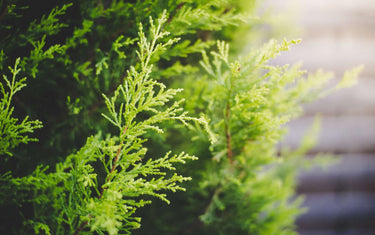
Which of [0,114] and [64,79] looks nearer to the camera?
[0,114]

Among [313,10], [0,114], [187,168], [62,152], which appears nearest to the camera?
[0,114]

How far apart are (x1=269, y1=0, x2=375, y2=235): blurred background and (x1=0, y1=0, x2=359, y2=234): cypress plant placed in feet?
12.2

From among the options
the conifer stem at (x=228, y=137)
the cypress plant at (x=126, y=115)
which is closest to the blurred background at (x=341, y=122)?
the cypress plant at (x=126, y=115)

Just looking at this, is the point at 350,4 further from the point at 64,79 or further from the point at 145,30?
the point at 64,79

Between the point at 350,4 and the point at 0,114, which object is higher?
the point at 350,4

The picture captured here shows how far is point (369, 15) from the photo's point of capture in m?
5.16

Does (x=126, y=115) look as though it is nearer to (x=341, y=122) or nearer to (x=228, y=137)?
(x=228, y=137)

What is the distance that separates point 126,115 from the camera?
1.11m

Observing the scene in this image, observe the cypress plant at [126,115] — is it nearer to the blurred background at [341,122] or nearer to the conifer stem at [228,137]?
the conifer stem at [228,137]

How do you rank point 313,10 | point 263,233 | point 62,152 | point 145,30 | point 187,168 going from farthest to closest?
point 313,10 → point 263,233 → point 187,168 → point 62,152 → point 145,30

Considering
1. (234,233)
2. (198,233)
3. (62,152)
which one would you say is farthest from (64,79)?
(234,233)

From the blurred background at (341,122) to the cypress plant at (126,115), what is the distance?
3720mm

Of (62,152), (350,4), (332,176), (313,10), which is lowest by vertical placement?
(62,152)

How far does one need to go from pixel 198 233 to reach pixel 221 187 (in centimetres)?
43
